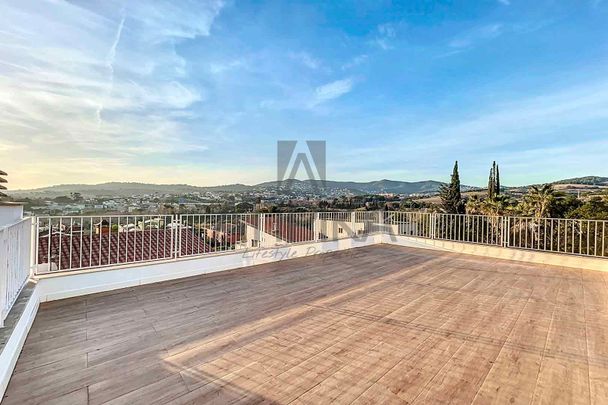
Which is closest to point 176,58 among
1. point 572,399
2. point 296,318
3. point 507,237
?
point 296,318

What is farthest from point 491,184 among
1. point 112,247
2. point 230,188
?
point 112,247

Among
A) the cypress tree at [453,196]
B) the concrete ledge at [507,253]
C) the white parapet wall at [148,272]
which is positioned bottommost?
the concrete ledge at [507,253]

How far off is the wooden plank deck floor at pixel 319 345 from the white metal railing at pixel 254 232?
25.1 inches

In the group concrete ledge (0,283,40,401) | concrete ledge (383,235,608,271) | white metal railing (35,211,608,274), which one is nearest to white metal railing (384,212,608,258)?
white metal railing (35,211,608,274)

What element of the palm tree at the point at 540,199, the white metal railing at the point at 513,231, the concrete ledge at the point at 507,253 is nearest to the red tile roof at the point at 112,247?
the concrete ledge at the point at 507,253

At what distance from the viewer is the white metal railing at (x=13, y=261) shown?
6.16ft

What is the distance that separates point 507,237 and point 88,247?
8176 mm

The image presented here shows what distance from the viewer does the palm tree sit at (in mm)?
19172

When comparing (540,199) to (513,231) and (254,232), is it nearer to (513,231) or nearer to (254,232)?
(513,231)

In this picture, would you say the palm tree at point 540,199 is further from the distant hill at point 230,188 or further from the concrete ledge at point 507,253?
the concrete ledge at point 507,253

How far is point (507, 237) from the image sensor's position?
6723mm

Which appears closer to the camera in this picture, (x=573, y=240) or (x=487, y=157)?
(x=573, y=240)

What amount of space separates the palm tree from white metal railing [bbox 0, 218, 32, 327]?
80.2 feet

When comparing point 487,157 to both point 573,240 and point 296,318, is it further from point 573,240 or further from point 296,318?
point 296,318
